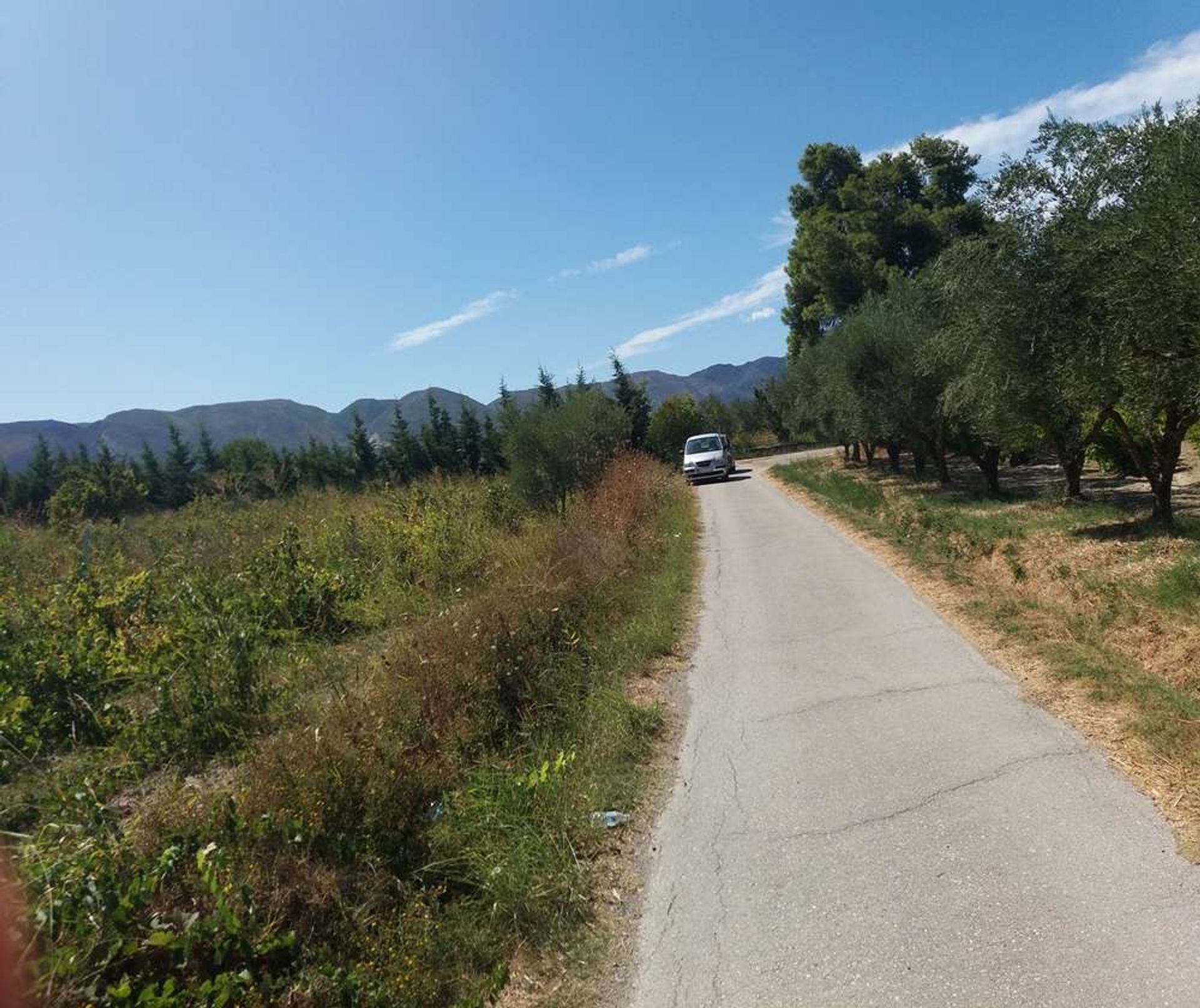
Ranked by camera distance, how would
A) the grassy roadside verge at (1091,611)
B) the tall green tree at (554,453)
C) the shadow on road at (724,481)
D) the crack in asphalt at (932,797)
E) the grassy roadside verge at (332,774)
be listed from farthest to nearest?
the shadow on road at (724,481) < the tall green tree at (554,453) < the grassy roadside verge at (1091,611) < the crack in asphalt at (932,797) < the grassy roadside verge at (332,774)

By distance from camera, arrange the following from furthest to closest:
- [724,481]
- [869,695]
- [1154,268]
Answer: [724,481] < [1154,268] < [869,695]

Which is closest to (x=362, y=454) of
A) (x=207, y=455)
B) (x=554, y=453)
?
(x=207, y=455)

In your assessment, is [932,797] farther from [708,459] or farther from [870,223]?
[870,223]

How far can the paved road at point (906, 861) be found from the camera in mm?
2877

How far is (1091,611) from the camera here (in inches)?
286

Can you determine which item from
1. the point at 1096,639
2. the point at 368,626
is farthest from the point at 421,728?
the point at 1096,639

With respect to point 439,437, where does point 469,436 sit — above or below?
below

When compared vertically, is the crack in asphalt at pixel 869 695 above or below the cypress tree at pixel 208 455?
below

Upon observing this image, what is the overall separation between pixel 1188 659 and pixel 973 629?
5.86ft

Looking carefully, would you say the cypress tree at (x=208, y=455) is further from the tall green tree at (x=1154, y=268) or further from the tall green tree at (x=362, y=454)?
the tall green tree at (x=1154, y=268)

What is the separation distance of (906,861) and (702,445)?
32.1 meters

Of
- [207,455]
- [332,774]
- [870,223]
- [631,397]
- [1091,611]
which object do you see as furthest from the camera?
[207,455]

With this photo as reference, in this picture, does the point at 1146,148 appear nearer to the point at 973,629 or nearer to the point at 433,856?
the point at 973,629

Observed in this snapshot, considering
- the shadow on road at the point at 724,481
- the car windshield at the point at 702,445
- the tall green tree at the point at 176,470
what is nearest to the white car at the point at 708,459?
the car windshield at the point at 702,445
